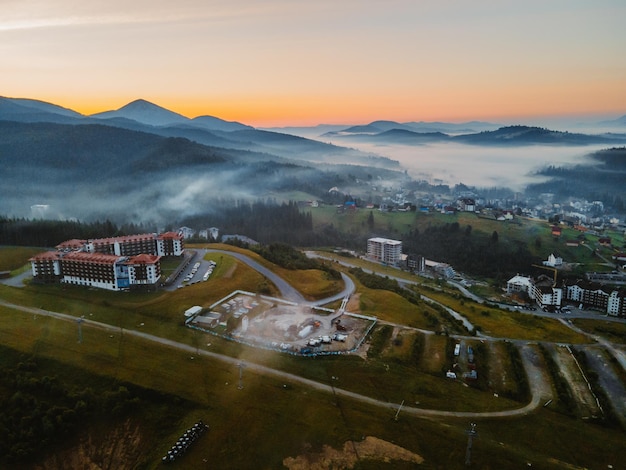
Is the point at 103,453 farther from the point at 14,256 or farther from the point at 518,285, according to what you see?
the point at 518,285

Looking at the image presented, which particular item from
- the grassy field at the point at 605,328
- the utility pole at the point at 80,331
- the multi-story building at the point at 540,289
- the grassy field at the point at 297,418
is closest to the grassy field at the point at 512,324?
the grassy field at the point at 605,328

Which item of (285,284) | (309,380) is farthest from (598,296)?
(309,380)

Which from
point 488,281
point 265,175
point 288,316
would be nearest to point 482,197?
point 265,175

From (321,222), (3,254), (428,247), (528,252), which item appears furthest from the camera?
(321,222)

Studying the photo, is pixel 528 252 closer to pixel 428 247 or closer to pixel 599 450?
pixel 428 247

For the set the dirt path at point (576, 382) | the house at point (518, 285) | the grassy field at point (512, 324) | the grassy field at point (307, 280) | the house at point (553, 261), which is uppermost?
the grassy field at point (307, 280)

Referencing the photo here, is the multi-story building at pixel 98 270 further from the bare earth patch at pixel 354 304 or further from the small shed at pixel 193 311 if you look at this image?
the bare earth patch at pixel 354 304
